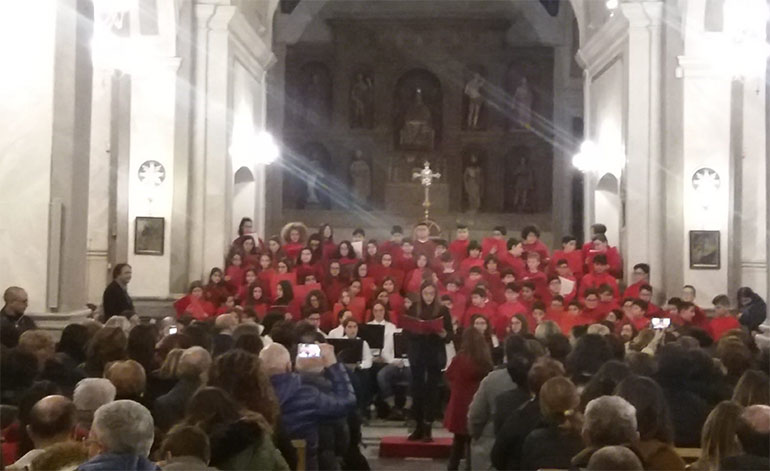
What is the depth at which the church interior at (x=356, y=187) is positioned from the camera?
10695 mm

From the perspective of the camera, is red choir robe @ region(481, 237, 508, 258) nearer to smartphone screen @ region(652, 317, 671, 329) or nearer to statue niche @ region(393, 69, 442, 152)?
smartphone screen @ region(652, 317, 671, 329)

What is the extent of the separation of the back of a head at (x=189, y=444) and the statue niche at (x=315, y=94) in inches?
944

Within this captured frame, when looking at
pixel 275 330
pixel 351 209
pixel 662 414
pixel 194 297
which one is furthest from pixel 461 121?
pixel 662 414

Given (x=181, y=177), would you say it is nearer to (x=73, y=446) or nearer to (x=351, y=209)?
(x=351, y=209)

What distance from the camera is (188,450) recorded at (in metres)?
4.88

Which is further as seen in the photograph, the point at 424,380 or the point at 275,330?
the point at 424,380

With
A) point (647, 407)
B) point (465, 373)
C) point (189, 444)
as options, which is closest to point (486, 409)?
point (465, 373)

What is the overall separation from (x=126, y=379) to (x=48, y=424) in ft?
3.77

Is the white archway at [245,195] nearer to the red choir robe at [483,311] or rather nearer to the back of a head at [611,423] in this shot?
the red choir robe at [483,311]

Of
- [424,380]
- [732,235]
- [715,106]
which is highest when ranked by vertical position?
[715,106]

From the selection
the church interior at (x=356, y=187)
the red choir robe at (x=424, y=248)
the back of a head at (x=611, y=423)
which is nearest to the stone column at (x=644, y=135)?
the church interior at (x=356, y=187)

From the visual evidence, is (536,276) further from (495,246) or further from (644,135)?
(644,135)

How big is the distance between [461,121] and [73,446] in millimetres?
24092

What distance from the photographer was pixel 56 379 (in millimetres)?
7242
